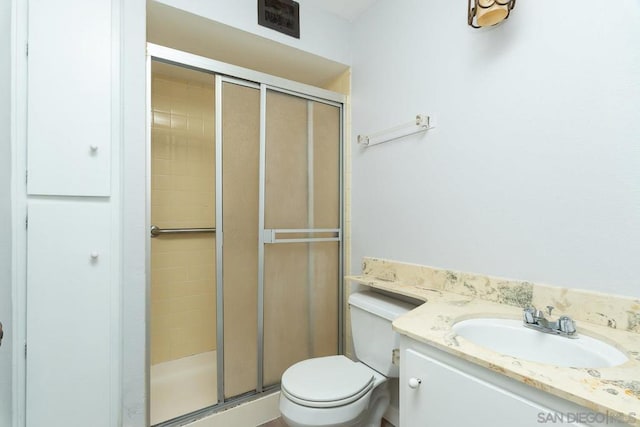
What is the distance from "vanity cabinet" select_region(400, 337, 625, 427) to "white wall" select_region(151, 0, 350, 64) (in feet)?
5.65

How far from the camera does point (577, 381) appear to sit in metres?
0.64

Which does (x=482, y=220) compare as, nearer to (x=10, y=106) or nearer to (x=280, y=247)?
(x=280, y=247)

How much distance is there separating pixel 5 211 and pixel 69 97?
19.6 inches

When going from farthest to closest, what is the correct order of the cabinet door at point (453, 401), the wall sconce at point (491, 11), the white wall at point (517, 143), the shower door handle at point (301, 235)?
the shower door handle at point (301, 235) < the wall sconce at point (491, 11) < the white wall at point (517, 143) < the cabinet door at point (453, 401)

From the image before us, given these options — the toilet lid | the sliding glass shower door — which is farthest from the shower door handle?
the toilet lid

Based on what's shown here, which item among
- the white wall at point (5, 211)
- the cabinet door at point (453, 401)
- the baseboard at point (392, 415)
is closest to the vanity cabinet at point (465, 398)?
the cabinet door at point (453, 401)

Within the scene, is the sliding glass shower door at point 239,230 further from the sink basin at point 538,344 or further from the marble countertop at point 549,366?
the sink basin at point 538,344

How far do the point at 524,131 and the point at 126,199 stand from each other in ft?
5.57

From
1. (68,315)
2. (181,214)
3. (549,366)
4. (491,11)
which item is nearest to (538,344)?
(549,366)

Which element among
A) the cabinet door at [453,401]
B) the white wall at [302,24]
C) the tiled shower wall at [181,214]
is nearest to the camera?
the cabinet door at [453,401]

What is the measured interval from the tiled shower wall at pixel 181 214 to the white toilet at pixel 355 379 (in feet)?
4.08

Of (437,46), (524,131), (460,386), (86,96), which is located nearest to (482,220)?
(524,131)

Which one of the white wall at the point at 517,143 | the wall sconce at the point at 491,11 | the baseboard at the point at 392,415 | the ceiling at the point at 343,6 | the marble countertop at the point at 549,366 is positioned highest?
the ceiling at the point at 343,6

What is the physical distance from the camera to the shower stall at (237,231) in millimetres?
1635
